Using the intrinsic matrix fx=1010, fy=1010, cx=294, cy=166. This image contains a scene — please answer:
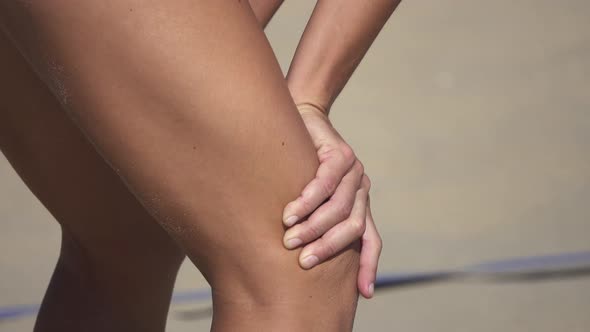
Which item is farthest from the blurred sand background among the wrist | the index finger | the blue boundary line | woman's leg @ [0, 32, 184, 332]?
the index finger

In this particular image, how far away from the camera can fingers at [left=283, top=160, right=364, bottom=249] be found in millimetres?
685

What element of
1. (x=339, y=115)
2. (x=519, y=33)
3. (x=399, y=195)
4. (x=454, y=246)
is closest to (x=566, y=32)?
(x=519, y=33)

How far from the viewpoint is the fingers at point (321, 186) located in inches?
26.7

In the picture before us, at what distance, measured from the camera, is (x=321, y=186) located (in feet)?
2.33

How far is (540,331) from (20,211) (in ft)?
3.75

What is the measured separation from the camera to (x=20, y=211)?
2.06 m

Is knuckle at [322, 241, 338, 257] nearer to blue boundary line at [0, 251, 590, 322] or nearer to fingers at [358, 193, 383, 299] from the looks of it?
fingers at [358, 193, 383, 299]

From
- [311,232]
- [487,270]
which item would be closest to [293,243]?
[311,232]

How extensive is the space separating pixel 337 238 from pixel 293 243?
51mm

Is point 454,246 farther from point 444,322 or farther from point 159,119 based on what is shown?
point 159,119

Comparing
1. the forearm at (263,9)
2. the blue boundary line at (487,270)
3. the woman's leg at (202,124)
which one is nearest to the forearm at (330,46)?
the forearm at (263,9)

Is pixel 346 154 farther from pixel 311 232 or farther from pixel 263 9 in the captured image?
pixel 263 9

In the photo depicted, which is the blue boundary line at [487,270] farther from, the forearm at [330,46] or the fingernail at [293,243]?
the fingernail at [293,243]

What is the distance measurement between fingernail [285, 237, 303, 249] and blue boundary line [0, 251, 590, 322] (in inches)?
Result: 35.1
